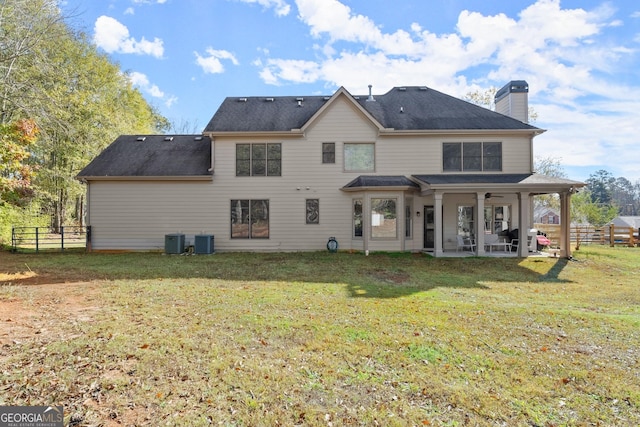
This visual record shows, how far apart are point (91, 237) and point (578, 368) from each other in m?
17.4

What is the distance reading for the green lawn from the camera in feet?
9.99

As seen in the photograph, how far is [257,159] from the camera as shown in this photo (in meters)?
14.9

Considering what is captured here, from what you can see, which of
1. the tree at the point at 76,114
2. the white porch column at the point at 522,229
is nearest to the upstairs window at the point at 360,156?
the white porch column at the point at 522,229

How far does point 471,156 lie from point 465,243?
4041 mm

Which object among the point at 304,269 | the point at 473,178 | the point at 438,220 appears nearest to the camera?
the point at 304,269

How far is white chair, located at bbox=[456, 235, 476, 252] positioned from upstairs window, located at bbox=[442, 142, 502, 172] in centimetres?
318

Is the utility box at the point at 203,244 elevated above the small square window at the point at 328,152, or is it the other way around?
the small square window at the point at 328,152

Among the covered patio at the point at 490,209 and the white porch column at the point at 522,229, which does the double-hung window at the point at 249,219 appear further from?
the white porch column at the point at 522,229

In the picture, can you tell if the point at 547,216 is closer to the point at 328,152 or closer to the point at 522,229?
the point at 522,229

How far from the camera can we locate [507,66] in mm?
20672

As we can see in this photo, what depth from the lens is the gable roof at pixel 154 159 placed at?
1457 centimetres

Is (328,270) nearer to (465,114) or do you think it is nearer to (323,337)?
(323,337)

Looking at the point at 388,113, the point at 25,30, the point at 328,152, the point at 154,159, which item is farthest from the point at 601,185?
the point at 25,30

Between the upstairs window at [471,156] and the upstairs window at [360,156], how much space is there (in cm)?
334
